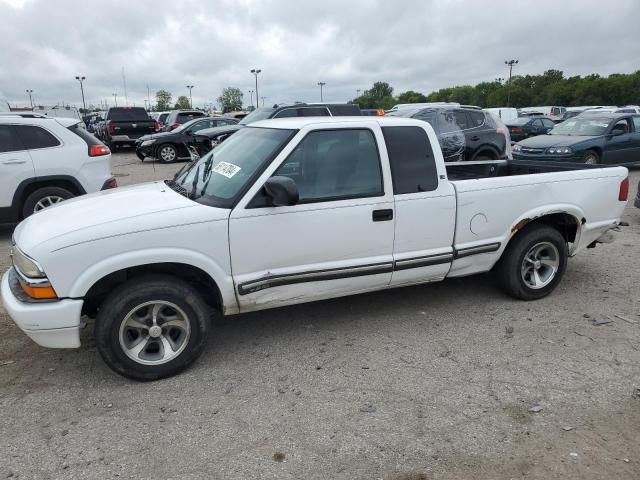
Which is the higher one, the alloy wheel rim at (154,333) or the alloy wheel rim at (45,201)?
the alloy wheel rim at (45,201)

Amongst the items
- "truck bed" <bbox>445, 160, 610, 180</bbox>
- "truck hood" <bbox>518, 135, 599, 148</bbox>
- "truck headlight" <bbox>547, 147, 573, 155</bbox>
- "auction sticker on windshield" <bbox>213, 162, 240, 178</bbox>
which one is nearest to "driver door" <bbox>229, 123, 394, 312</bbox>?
"auction sticker on windshield" <bbox>213, 162, 240, 178</bbox>

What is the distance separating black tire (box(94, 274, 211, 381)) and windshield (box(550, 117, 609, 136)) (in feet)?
39.8

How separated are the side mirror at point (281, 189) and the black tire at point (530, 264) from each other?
228cm

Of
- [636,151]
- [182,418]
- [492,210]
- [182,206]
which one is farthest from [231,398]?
[636,151]

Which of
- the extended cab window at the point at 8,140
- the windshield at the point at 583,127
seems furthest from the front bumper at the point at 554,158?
the extended cab window at the point at 8,140

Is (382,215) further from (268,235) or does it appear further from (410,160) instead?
(268,235)

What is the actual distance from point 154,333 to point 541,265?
11.7 ft

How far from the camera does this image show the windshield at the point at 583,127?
12.4 m

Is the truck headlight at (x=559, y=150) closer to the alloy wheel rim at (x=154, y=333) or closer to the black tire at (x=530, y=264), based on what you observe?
the black tire at (x=530, y=264)

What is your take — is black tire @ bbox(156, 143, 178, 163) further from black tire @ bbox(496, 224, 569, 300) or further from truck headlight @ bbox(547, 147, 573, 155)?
black tire @ bbox(496, 224, 569, 300)

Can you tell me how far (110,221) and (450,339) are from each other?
2.71 meters

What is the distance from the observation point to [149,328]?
342 cm

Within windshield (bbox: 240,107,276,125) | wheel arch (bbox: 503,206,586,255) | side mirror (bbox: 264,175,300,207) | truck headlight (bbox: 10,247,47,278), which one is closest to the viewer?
truck headlight (bbox: 10,247,47,278)

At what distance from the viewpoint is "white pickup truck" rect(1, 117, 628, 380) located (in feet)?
10.6
